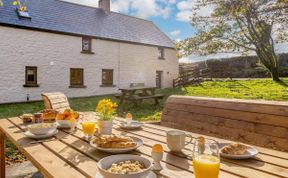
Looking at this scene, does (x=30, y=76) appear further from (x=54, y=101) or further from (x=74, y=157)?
(x=74, y=157)

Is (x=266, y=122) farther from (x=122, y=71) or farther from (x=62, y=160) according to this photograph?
(x=122, y=71)

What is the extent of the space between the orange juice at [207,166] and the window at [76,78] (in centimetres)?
1574

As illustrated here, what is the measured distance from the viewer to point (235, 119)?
336 cm

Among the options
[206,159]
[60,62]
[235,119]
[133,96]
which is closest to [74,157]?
[206,159]

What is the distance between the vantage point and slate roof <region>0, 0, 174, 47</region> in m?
14.8

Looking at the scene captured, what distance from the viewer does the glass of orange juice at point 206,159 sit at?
1.34 meters

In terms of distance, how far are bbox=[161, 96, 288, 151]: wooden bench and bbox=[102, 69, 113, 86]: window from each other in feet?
47.3

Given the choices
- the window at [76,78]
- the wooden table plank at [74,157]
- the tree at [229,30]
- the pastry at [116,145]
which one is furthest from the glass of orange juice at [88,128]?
the window at [76,78]

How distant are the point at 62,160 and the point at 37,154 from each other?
30cm

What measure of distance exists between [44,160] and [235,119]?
8.27 feet

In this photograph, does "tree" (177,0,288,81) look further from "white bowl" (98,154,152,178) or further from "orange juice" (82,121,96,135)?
"white bowl" (98,154,152,178)

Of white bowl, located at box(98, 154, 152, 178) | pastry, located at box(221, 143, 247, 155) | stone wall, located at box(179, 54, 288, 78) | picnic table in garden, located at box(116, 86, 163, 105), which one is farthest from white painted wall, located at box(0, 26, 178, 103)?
pastry, located at box(221, 143, 247, 155)

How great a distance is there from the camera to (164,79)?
76.0 feet

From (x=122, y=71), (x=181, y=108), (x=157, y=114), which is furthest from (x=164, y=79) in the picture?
(x=181, y=108)
